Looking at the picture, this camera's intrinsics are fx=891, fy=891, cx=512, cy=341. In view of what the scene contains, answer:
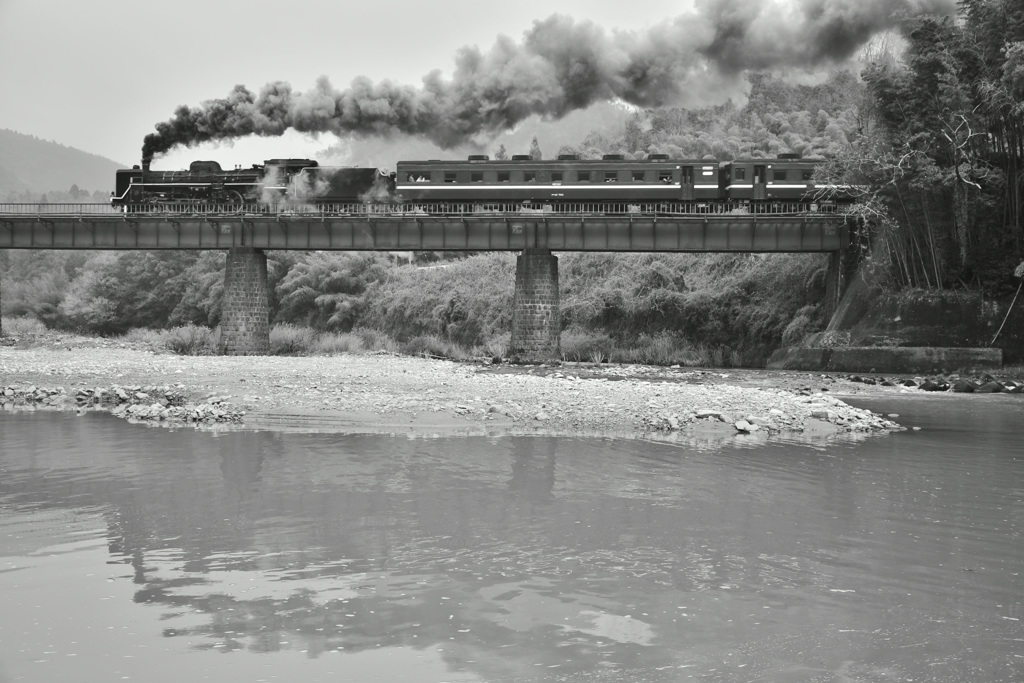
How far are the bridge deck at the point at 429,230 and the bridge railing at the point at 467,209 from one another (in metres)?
0.17

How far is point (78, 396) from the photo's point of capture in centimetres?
2608

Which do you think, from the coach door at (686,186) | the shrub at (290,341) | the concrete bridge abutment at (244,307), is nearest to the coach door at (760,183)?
the coach door at (686,186)

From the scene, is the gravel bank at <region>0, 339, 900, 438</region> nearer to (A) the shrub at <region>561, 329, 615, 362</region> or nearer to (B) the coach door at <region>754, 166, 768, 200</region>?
(B) the coach door at <region>754, 166, 768, 200</region>

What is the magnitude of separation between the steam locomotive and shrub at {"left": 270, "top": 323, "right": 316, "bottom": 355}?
40.7 ft

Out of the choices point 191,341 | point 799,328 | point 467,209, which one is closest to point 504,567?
point 467,209

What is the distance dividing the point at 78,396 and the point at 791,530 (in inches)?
859

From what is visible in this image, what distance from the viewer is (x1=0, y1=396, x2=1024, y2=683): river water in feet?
23.8

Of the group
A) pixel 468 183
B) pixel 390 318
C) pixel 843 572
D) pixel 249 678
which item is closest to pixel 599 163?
pixel 468 183

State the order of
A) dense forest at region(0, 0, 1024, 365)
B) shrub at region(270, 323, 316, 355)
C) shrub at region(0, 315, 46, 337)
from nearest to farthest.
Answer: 1. dense forest at region(0, 0, 1024, 365)
2. shrub at region(270, 323, 316, 355)
3. shrub at region(0, 315, 46, 337)

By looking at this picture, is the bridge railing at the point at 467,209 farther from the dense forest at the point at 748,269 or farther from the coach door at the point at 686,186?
the dense forest at the point at 748,269

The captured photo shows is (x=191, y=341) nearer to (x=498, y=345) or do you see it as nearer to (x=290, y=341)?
(x=290, y=341)

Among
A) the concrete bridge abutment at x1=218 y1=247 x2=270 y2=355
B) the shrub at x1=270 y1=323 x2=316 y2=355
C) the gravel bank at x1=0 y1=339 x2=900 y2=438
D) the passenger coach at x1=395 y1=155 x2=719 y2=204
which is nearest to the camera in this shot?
the gravel bank at x1=0 y1=339 x2=900 y2=438

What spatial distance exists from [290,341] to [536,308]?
2117 centimetres

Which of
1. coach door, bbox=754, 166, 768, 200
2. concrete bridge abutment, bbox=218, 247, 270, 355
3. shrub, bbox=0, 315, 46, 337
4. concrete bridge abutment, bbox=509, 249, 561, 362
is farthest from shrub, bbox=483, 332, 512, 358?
shrub, bbox=0, 315, 46, 337
